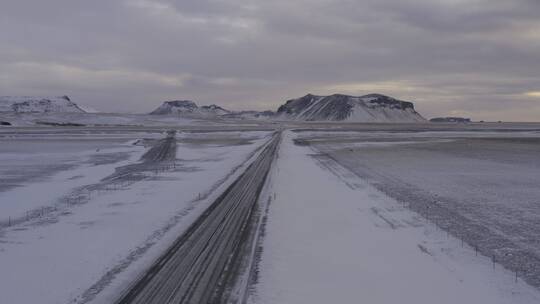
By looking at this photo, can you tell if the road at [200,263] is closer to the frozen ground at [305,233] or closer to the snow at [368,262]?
the frozen ground at [305,233]

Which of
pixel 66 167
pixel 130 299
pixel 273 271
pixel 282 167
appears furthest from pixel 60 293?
pixel 66 167

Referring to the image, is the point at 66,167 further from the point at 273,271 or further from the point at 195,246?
the point at 273,271

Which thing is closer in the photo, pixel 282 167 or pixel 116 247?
pixel 116 247

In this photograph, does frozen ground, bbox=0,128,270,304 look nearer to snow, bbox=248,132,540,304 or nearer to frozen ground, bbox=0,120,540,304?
frozen ground, bbox=0,120,540,304

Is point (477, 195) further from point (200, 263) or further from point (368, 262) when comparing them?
point (200, 263)

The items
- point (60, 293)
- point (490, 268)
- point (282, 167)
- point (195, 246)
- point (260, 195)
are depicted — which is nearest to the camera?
point (60, 293)

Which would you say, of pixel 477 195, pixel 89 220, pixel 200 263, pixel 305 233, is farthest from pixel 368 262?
pixel 477 195
